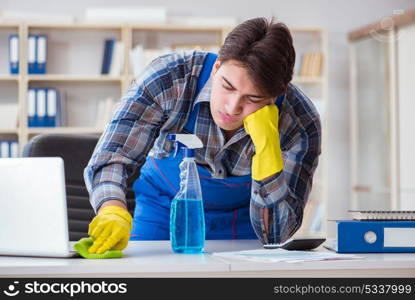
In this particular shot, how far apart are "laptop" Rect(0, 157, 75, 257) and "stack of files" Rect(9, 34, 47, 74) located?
394 centimetres

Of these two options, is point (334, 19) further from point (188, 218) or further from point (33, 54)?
point (188, 218)

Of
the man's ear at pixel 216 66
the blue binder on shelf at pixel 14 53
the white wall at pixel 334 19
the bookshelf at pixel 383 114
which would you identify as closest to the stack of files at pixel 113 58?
the white wall at pixel 334 19

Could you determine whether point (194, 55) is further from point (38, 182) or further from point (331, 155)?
point (331, 155)

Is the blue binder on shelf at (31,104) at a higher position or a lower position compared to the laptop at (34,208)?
higher

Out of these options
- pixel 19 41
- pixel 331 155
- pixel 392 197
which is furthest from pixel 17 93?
pixel 392 197

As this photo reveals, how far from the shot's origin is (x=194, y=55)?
1.85 meters

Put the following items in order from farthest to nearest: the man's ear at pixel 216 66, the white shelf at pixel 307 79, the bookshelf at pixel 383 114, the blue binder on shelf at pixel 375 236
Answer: the white shelf at pixel 307 79
the bookshelf at pixel 383 114
the man's ear at pixel 216 66
the blue binder on shelf at pixel 375 236

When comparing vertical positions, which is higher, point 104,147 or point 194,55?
point 194,55

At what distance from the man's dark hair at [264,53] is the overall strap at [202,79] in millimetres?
190

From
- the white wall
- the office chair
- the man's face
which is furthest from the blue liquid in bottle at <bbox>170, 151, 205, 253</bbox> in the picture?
the white wall

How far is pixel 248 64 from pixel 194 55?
0.32 m

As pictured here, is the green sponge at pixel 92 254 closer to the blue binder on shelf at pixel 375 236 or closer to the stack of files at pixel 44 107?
the blue binder on shelf at pixel 375 236

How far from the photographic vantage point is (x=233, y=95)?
1.61 m

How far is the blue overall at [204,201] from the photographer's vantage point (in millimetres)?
1908
